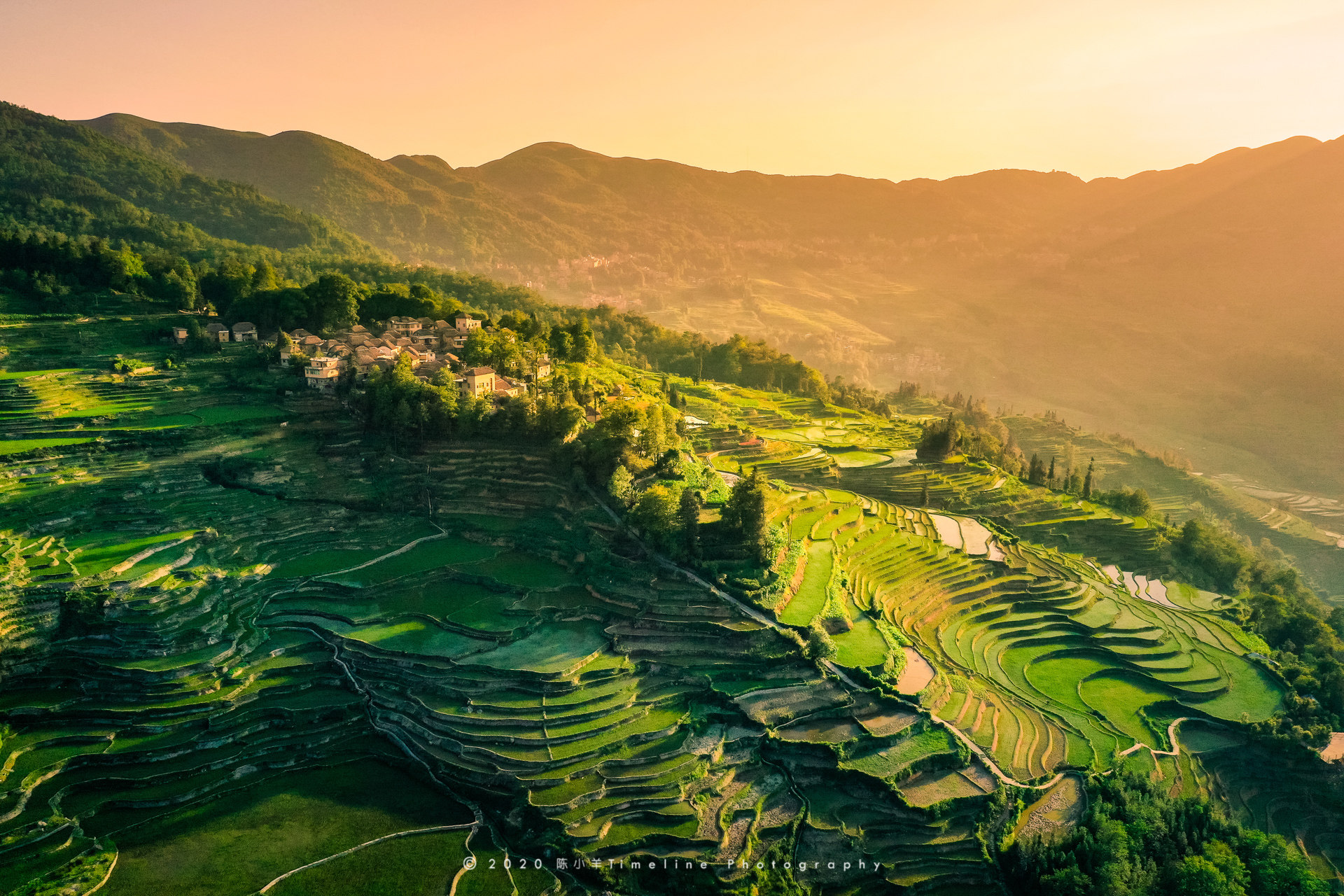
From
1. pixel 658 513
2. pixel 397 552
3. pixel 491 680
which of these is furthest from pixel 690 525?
pixel 397 552

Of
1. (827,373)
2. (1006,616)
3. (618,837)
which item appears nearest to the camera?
(618,837)

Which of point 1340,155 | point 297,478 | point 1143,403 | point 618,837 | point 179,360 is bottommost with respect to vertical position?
point 1143,403

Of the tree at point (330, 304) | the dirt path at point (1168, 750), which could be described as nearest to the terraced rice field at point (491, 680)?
the dirt path at point (1168, 750)

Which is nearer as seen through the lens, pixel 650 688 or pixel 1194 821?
pixel 1194 821

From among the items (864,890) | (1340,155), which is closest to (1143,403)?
(1340,155)

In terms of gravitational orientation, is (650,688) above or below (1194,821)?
above

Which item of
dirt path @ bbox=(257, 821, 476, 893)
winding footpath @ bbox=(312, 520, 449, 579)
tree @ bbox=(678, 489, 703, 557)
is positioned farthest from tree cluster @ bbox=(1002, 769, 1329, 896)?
winding footpath @ bbox=(312, 520, 449, 579)

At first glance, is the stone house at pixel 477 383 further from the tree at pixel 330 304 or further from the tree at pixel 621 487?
the tree at pixel 330 304

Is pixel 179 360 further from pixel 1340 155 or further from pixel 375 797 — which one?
pixel 1340 155
